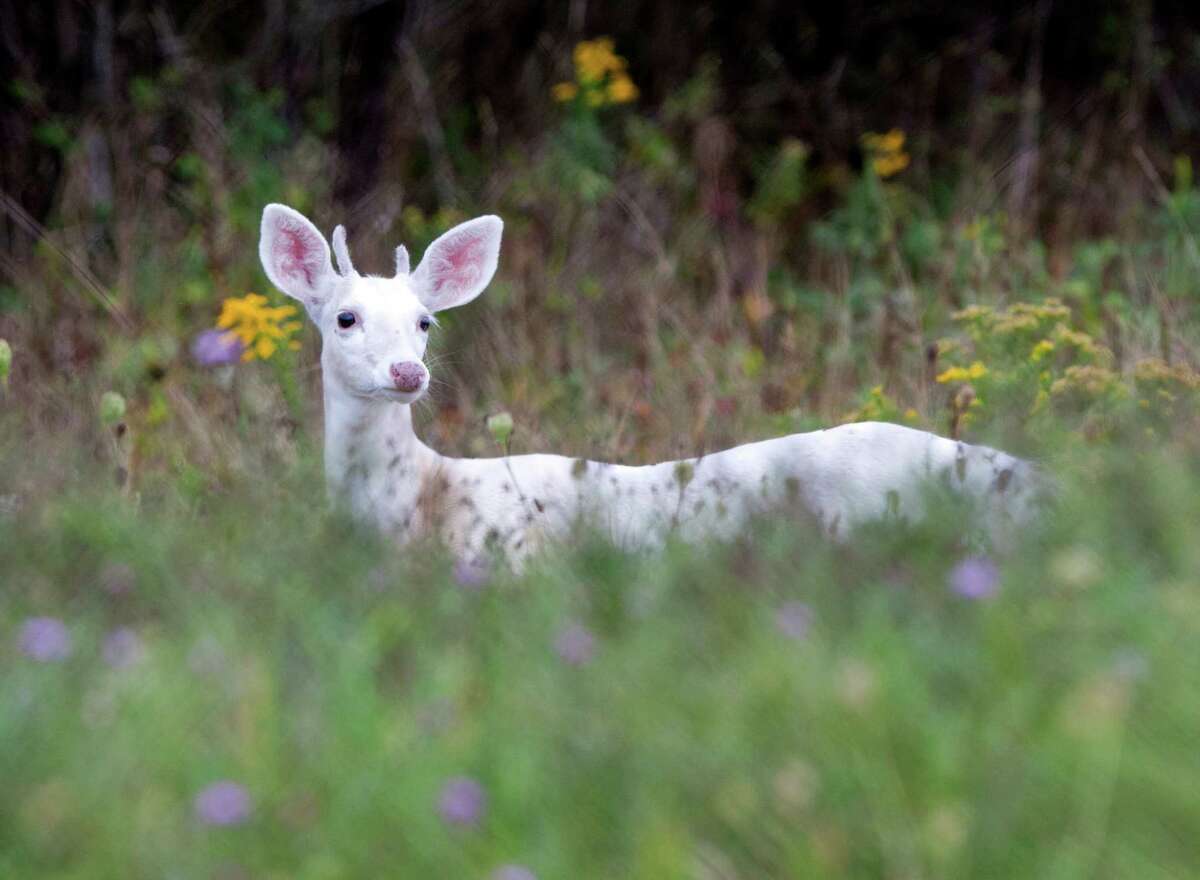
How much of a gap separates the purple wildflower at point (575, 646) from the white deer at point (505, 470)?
3.48ft

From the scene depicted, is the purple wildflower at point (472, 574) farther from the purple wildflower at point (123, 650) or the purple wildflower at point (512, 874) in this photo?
the purple wildflower at point (512, 874)

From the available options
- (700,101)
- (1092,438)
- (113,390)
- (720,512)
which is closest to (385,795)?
(720,512)

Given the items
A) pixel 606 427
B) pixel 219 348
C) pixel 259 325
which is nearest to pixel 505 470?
pixel 606 427

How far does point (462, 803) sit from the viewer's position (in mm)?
1995

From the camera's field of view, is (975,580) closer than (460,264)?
Yes

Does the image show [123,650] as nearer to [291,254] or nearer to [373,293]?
[373,293]

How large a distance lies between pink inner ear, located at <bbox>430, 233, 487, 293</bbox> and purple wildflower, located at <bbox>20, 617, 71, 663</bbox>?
1.84m

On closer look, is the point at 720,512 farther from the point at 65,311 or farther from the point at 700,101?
the point at 700,101

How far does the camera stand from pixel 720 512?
3545 millimetres

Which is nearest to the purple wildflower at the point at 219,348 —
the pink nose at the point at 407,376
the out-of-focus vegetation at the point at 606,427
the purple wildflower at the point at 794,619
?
the out-of-focus vegetation at the point at 606,427

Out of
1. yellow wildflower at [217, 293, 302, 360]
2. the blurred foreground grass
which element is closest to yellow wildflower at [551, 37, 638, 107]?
yellow wildflower at [217, 293, 302, 360]

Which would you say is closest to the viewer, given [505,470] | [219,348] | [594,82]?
[505,470]

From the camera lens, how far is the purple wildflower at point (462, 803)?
1979 millimetres

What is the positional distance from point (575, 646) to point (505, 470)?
5.26ft
